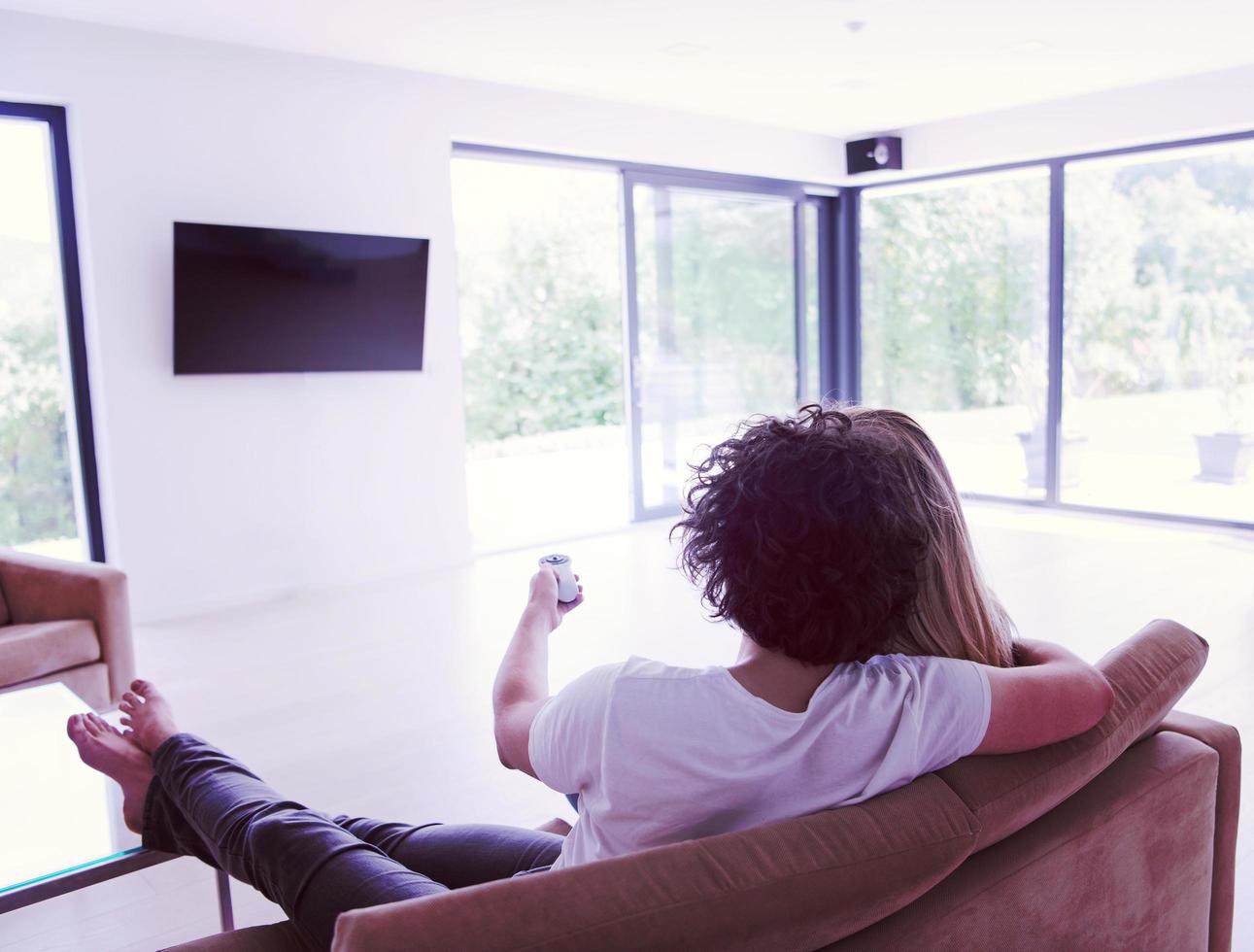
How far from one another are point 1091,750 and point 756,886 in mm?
501

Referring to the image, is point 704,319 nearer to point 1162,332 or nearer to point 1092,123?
point 1092,123

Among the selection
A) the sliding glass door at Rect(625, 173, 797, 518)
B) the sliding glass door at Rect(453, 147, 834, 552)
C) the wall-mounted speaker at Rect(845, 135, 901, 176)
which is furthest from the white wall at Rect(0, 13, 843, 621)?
the wall-mounted speaker at Rect(845, 135, 901, 176)

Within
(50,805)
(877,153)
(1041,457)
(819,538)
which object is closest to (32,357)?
(50,805)

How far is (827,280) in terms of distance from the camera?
8.31m

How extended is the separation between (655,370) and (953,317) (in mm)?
2355

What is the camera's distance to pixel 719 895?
0.93 meters

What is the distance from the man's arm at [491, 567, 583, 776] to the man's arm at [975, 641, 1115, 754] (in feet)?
1.70

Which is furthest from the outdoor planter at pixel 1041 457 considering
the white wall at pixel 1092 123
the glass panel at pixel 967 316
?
the white wall at pixel 1092 123

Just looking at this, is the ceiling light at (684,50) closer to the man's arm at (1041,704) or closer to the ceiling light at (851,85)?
the ceiling light at (851,85)

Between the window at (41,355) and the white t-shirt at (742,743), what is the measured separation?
4.35 meters

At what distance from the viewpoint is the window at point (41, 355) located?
15.0 feet

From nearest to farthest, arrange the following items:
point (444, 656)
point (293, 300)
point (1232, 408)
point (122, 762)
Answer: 1. point (122, 762)
2. point (444, 656)
3. point (293, 300)
4. point (1232, 408)

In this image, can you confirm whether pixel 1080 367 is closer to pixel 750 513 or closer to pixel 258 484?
pixel 258 484

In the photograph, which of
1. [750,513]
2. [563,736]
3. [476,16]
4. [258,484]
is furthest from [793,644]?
[258,484]
